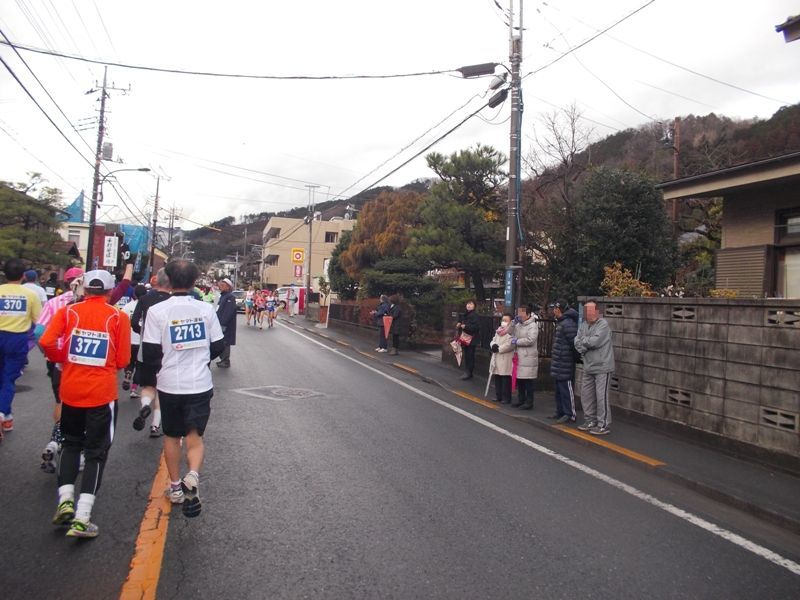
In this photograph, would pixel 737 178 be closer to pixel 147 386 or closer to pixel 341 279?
pixel 147 386

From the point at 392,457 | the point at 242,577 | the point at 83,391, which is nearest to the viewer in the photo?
the point at 242,577

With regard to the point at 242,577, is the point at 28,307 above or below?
above

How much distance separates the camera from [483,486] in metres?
5.27

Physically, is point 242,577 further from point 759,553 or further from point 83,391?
point 759,553

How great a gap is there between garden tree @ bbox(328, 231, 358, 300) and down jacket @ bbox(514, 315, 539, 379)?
79.8 ft

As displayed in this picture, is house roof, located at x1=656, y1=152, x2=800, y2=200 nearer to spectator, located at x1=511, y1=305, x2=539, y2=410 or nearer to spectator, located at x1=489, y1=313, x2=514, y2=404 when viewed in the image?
spectator, located at x1=511, y1=305, x2=539, y2=410

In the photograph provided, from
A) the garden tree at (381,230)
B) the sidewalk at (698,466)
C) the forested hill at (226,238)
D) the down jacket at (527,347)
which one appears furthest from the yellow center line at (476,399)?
the forested hill at (226,238)

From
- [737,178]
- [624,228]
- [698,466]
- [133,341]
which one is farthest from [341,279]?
[698,466]

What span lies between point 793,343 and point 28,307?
7674 mm

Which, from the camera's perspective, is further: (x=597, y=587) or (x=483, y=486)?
(x=483, y=486)

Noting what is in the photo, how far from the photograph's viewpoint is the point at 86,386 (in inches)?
155

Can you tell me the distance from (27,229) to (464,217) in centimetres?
2345

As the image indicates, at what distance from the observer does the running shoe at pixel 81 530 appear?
12.1 ft

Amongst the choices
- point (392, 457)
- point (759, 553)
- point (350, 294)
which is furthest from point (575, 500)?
point (350, 294)
